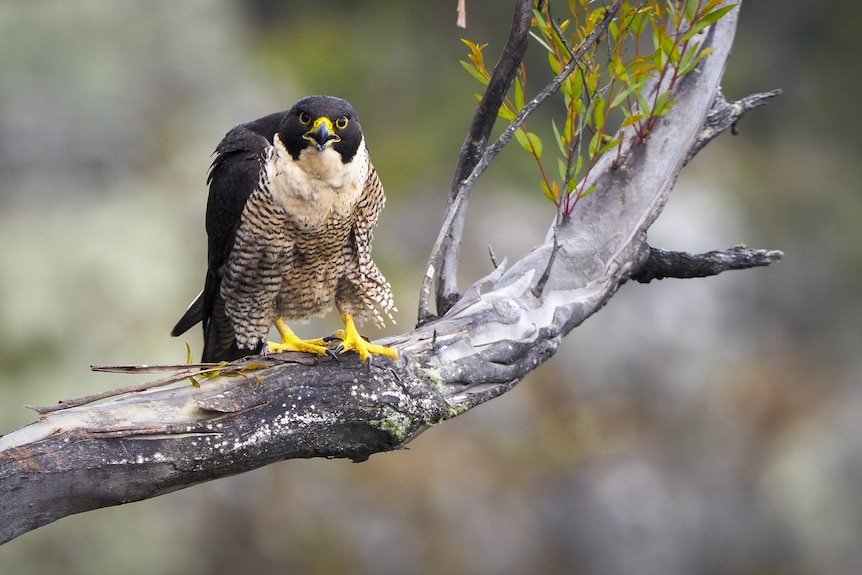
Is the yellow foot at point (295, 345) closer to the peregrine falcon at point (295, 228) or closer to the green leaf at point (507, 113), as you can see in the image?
the peregrine falcon at point (295, 228)

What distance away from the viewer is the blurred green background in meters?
6.67

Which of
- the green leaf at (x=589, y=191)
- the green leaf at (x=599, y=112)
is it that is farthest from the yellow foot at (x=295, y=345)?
the green leaf at (x=599, y=112)

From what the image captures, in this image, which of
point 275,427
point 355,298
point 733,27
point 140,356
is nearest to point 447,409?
point 275,427

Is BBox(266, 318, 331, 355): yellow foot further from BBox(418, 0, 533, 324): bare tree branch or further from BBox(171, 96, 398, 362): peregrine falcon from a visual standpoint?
BBox(418, 0, 533, 324): bare tree branch

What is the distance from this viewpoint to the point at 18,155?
7.31 meters

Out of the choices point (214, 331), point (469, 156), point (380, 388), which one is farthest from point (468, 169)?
point (214, 331)

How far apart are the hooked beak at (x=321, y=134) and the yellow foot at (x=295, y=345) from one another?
1.90 ft

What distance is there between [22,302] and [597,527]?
436 cm

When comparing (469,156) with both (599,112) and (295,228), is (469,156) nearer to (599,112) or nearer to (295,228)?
(599,112)

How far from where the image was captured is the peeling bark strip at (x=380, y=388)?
2279 mm

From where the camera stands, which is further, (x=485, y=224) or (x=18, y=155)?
(x=485, y=224)

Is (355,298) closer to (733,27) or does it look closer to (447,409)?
(447,409)

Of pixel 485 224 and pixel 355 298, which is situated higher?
pixel 485 224

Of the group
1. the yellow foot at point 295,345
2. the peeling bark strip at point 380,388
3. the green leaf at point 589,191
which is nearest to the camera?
the peeling bark strip at point 380,388
